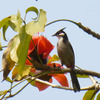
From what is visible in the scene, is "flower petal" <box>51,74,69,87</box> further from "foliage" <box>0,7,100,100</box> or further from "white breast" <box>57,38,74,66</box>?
"white breast" <box>57,38,74,66</box>

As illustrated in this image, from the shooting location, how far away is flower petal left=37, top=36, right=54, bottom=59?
4.60ft

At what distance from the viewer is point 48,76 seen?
1508mm

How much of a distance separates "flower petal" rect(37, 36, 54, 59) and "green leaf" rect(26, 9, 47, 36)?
0.28 m

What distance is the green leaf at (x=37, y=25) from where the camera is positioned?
106 centimetres

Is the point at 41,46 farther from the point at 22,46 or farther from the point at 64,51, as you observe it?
the point at 64,51

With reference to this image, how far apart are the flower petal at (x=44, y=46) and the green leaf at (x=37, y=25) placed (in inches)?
11.0

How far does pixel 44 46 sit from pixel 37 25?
33cm

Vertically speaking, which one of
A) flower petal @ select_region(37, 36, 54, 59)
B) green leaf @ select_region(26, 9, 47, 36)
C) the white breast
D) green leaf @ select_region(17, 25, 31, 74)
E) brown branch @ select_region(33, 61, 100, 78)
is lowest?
the white breast

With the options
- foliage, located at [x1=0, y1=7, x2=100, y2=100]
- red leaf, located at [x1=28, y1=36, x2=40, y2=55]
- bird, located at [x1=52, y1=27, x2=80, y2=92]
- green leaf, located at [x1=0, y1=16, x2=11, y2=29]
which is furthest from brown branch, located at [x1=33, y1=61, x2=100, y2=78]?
bird, located at [x1=52, y1=27, x2=80, y2=92]

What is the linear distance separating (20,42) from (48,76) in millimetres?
474

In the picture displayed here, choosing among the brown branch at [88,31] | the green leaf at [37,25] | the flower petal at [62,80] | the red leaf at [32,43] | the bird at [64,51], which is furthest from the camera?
the bird at [64,51]

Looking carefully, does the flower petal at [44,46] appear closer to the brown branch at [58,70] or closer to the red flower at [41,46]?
the red flower at [41,46]

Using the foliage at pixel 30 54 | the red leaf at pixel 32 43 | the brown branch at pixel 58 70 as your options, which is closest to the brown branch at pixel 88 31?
the foliage at pixel 30 54

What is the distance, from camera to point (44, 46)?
4.61 feet
